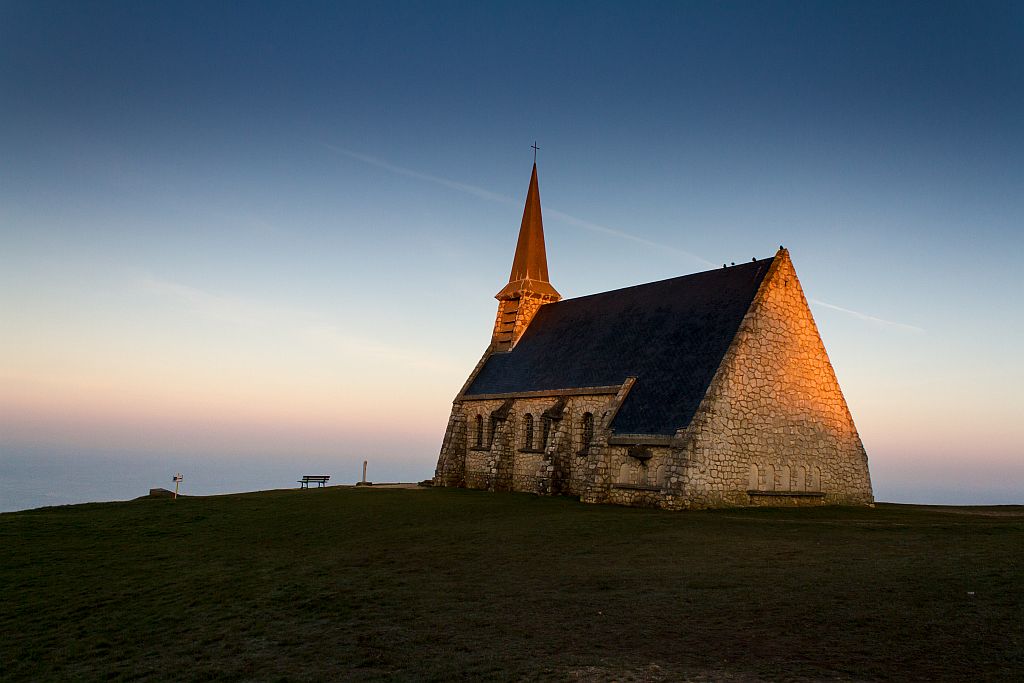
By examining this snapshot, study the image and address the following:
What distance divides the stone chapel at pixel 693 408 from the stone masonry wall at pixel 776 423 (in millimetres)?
49

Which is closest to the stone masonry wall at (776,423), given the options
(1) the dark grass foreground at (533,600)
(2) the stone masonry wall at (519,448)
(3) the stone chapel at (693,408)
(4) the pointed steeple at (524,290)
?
(3) the stone chapel at (693,408)

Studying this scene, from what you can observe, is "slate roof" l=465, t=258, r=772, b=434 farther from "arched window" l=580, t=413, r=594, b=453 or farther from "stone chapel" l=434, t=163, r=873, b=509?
"arched window" l=580, t=413, r=594, b=453

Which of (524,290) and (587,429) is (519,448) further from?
(524,290)

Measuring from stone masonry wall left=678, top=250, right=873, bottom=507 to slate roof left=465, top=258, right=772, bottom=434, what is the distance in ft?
2.31

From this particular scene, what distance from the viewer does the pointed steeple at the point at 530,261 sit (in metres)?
45.0

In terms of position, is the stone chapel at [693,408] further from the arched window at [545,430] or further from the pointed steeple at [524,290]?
the pointed steeple at [524,290]

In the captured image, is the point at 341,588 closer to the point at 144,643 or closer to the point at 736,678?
the point at 144,643

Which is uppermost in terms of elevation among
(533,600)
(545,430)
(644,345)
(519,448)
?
(644,345)

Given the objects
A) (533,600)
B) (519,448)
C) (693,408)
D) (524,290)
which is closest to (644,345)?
(693,408)

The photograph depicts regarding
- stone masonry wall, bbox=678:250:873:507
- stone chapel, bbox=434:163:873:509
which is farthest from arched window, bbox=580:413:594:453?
stone masonry wall, bbox=678:250:873:507

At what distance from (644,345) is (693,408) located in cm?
630

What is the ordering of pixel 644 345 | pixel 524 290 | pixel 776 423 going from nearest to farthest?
pixel 776 423
pixel 644 345
pixel 524 290

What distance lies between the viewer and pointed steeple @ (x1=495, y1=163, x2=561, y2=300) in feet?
148

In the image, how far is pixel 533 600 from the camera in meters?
13.3
